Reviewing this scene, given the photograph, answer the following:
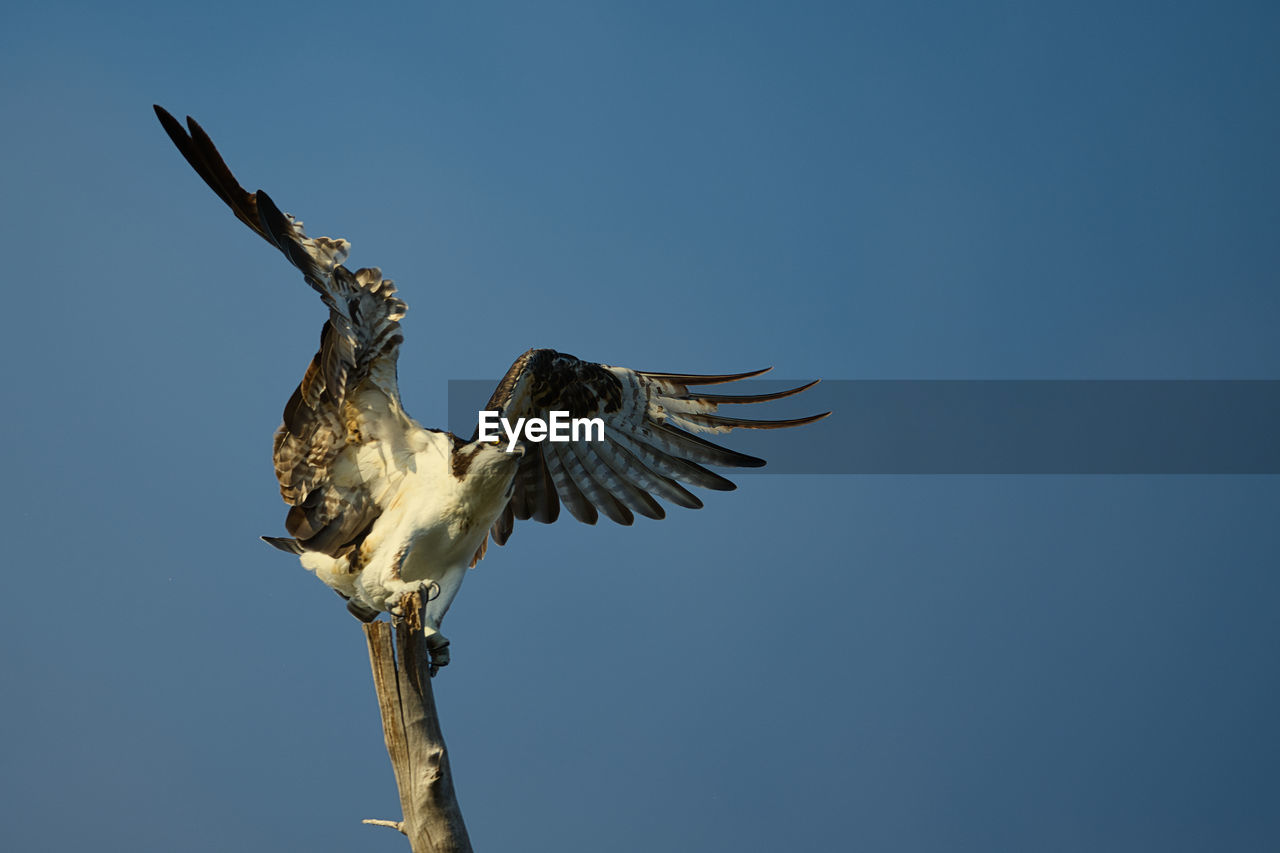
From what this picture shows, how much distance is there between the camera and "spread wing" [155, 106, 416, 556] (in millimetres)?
3418

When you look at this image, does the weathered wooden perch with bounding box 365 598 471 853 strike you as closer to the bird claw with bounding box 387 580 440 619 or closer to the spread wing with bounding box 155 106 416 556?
the bird claw with bounding box 387 580 440 619

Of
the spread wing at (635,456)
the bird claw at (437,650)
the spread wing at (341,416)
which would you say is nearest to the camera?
the spread wing at (341,416)

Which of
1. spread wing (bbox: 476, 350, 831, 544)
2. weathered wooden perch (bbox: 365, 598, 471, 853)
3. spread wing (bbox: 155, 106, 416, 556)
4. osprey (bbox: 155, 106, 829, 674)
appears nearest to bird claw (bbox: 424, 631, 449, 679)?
osprey (bbox: 155, 106, 829, 674)

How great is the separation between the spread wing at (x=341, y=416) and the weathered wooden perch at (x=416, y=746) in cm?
48

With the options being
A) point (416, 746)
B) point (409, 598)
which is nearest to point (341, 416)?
point (409, 598)

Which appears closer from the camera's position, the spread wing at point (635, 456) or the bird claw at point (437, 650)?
the bird claw at point (437, 650)

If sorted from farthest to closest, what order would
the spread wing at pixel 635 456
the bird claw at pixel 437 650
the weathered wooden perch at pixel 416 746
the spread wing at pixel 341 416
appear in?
the spread wing at pixel 635 456 < the bird claw at pixel 437 650 < the spread wing at pixel 341 416 < the weathered wooden perch at pixel 416 746

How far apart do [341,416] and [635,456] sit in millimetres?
1348

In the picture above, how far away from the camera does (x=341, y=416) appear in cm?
363

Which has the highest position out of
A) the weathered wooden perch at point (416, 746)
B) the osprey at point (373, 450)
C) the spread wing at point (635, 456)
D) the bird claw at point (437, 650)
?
the spread wing at point (635, 456)

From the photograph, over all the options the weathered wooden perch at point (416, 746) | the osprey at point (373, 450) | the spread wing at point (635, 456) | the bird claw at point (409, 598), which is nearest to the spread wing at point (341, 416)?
the osprey at point (373, 450)

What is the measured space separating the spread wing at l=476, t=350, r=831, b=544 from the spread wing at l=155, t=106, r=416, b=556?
0.73 m

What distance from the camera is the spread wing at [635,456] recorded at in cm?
432

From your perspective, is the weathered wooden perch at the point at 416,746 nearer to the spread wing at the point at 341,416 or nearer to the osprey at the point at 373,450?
the osprey at the point at 373,450
